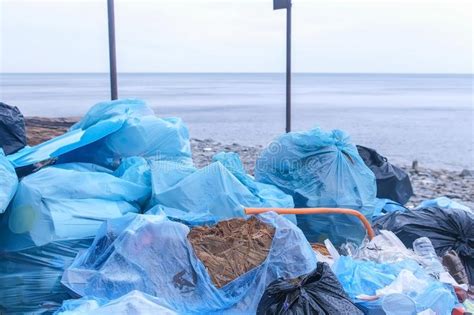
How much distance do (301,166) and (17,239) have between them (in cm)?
197

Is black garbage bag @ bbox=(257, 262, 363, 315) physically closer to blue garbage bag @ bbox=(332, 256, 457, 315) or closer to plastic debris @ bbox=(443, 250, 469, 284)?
blue garbage bag @ bbox=(332, 256, 457, 315)

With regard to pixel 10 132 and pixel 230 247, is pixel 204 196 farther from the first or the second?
pixel 10 132

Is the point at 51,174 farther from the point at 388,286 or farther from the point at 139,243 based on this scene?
the point at 388,286

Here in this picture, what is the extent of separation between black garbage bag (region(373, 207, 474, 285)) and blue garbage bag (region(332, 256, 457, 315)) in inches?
28.3

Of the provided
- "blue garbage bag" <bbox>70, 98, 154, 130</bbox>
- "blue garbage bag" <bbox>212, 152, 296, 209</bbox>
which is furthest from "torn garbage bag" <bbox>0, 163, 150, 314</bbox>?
"blue garbage bag" <bbox>70, 98, 154, 130</bbox>

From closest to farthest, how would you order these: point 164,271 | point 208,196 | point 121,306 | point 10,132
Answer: point 121,306
point 164,271
point 208,196
point 10,132

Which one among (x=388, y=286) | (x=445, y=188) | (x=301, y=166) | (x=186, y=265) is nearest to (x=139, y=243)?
(x=186, y=265)

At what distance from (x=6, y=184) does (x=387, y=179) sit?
3.08 metres

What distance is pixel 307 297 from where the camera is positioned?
2617mm

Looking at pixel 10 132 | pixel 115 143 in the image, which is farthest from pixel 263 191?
pixel 10 132

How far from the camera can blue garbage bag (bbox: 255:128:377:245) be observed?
13.3 feet

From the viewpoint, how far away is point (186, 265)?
2953 millimetres

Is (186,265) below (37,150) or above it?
below

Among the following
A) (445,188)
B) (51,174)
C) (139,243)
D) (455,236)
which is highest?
(51,174)
